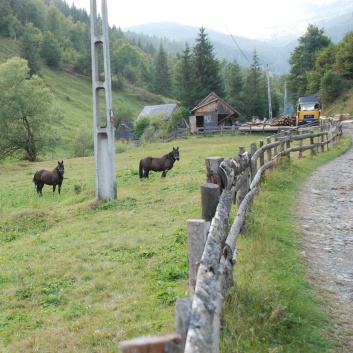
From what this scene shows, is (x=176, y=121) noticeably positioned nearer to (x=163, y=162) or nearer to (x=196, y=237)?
(x=163, y=162)

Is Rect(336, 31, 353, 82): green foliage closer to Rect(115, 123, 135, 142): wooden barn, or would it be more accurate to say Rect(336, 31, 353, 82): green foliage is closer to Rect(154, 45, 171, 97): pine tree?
Rect(115, 123, 135, 142): wooden barn

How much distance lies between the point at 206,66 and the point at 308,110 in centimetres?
2745

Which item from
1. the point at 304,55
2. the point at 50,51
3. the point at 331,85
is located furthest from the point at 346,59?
the point at 50,51

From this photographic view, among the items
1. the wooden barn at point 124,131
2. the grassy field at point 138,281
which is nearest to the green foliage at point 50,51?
the wooden barn at point 124,131

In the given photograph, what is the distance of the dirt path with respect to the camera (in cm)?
462

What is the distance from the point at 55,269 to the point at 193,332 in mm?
5916

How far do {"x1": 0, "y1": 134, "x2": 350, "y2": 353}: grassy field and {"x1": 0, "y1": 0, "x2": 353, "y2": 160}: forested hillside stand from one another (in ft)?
110

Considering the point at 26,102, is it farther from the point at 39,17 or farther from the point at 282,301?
the point at 39,17

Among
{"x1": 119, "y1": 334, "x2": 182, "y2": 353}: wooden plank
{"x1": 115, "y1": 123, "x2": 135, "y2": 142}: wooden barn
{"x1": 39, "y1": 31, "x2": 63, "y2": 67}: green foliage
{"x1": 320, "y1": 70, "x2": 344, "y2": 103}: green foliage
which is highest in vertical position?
{"x1": 39, "y1": 31, "x2": 63, "y2": 67}: green foliage

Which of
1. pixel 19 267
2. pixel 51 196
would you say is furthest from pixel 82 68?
pixel 19 267

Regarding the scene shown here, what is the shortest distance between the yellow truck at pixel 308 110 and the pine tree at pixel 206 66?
962 inches

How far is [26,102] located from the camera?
132 feet

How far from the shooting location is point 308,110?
40094 millimetres

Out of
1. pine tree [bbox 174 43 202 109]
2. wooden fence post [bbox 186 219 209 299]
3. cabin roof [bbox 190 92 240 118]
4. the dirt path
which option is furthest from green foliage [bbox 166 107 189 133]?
wooden fence post [bbox 186 219 209 299]
